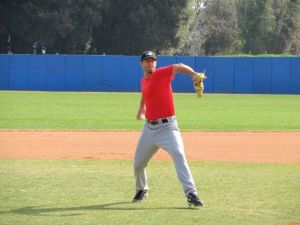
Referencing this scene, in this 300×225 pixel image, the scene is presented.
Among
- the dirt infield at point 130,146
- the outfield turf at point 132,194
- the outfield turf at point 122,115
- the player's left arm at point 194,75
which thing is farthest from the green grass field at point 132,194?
the outfield turf at point 122,115

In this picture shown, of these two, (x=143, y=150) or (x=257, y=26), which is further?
(x=257, y=26)

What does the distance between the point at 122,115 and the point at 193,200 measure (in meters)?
17.6

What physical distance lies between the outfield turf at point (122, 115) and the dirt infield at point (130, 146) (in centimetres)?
194

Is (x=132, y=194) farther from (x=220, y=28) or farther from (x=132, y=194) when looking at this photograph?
(x=220, y=28)

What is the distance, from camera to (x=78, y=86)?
45.1 meters

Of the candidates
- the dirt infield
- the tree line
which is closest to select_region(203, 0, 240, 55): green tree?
the tree line

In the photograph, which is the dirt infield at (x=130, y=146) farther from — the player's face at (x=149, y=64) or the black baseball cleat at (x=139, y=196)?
the player's face at (x=149, y=64)

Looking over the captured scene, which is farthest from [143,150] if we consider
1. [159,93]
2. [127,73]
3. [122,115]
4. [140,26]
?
[140,26]

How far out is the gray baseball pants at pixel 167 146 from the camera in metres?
8.52

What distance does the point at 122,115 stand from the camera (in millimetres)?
25859

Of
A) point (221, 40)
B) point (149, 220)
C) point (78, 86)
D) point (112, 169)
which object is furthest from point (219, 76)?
point (149, 220)

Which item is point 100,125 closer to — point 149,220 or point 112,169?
point 112,169

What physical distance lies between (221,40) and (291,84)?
29.0 metres

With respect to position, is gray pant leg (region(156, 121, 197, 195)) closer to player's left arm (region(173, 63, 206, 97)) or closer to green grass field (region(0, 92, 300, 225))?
green grass field (region(0, 92, 300, 225))
